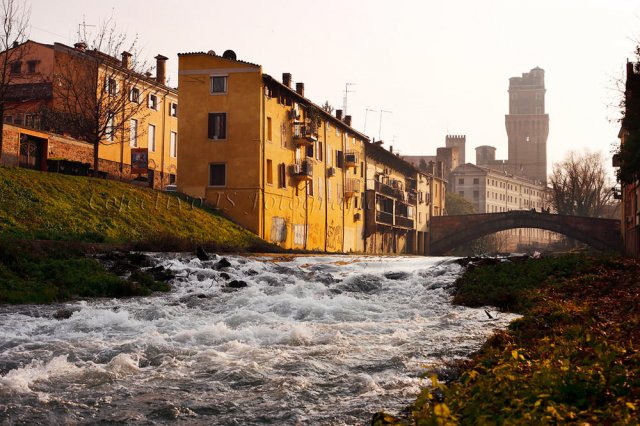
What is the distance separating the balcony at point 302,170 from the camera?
44.9 metres

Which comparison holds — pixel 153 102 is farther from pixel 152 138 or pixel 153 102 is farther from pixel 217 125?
pixel 217 125

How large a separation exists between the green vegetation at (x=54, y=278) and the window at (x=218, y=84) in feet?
74.0

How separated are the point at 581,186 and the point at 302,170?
42.7 meters

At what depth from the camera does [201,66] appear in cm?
4178

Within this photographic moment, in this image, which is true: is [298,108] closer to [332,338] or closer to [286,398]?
[332,338]

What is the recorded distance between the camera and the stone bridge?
5919cm

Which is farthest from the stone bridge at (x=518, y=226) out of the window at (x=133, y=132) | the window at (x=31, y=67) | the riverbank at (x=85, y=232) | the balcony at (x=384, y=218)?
the window at (x=31, y=67)

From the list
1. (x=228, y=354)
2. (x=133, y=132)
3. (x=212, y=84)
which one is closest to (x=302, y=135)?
(x=212, y=84)

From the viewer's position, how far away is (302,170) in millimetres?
44969

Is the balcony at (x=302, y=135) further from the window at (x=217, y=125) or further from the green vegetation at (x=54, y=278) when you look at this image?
the green vegetation at (x=54, y=278)

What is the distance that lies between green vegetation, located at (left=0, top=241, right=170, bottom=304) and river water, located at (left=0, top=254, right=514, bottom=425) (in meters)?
0.84

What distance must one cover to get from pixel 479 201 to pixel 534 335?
12070cm

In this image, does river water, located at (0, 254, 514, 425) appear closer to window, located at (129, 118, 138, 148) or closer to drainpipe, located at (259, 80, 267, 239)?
drainpipe, located at (259, 80, 267, 239)

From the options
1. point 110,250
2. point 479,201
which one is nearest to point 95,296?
point 110,250
